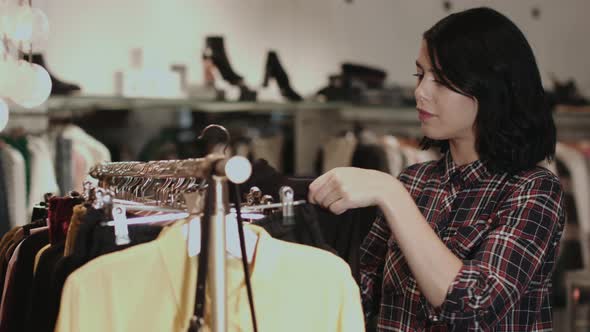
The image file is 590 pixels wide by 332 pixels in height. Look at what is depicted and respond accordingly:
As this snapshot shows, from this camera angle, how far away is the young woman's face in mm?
1623

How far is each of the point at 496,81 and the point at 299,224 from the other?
1.62 ft

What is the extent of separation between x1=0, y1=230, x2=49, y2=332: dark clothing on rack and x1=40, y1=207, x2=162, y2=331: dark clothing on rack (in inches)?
10.1

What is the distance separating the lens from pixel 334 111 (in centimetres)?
481

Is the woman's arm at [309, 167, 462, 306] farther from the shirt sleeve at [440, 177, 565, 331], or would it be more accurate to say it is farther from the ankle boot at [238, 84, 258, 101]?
the ankle boot at [238, 84, 258, 101]

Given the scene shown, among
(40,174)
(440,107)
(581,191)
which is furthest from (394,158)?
(440,107)

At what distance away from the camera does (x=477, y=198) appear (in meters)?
1.68

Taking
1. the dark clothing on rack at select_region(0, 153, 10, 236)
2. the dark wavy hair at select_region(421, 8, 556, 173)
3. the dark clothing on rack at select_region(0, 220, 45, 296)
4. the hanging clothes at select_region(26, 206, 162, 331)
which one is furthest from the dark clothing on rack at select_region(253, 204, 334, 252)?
the dark clothing on rack at select_region(0, 153, 10, 236)

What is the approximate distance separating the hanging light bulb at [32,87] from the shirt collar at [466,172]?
3.59ft

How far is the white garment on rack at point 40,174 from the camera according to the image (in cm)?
322

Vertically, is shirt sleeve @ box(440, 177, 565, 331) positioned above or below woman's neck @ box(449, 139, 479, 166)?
below

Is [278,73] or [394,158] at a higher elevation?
[278,73]

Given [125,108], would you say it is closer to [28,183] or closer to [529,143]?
[28,183]

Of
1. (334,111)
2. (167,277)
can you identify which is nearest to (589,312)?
(334,111)

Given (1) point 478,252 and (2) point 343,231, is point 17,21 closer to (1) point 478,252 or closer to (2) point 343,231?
(2) point 343,231
